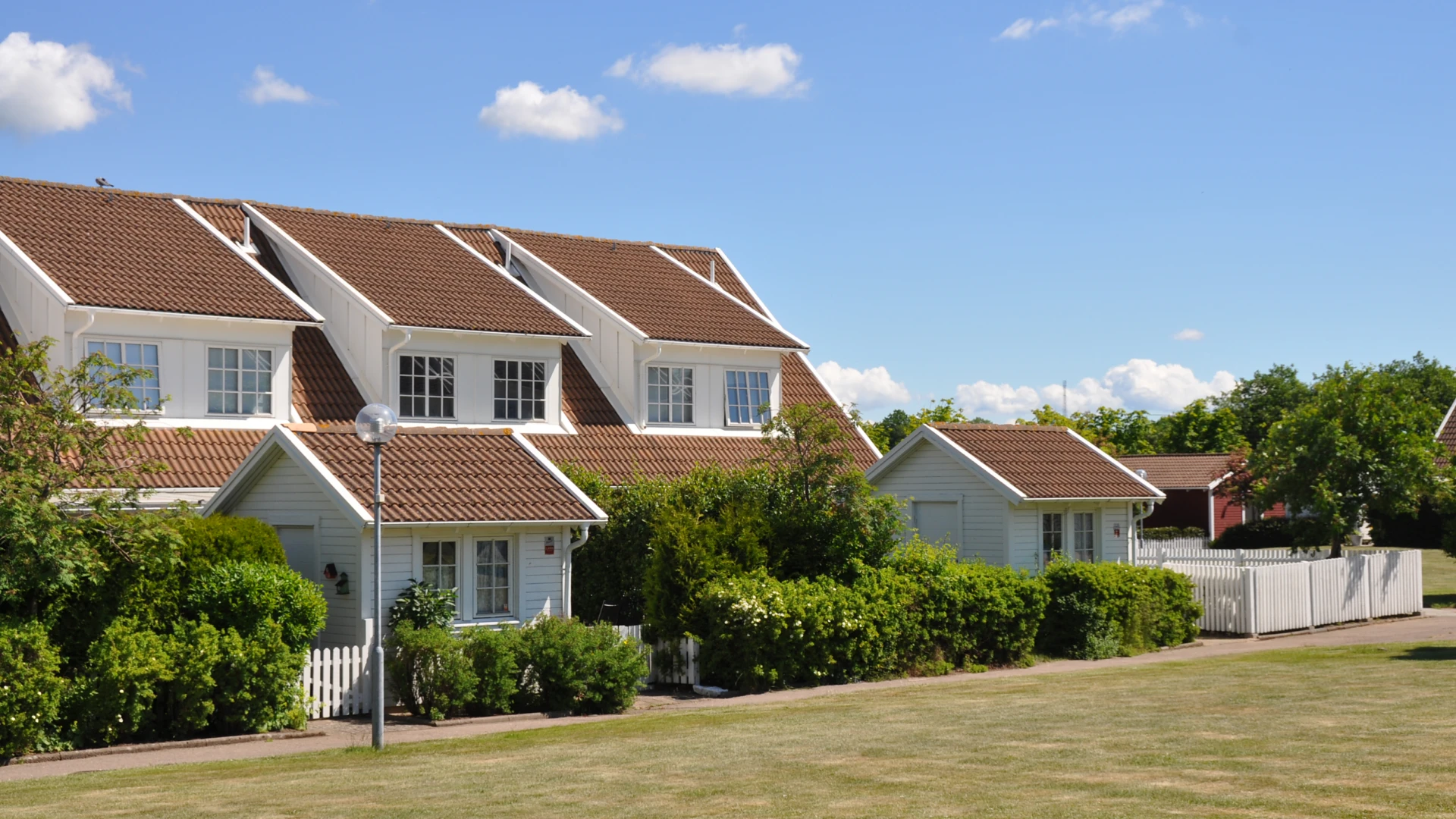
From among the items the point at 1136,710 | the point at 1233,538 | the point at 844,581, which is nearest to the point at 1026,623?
the point at 844,581

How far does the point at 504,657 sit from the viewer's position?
64.3 feet

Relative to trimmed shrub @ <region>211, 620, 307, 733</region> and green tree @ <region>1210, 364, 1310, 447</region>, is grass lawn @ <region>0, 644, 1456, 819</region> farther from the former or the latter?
green tree @ <region>1210, 364, 1310, 447</region>

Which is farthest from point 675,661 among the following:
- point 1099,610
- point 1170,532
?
point 1170,532

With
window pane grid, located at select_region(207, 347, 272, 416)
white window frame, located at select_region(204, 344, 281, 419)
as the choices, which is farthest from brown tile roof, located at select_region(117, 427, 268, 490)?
window pane grid, located at select_region(207, 347, 272, 416)

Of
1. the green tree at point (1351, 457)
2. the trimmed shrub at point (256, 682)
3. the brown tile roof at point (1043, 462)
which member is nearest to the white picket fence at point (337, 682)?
the trimmed shrub at point (256, 682)

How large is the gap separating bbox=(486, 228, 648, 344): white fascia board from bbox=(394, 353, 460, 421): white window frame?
3984mm

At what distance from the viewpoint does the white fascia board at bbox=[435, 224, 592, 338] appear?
3164 cm

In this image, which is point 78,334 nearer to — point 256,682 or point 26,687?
point 256,682

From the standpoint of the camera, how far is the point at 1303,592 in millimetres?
31750

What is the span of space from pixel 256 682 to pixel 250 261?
12.9 m

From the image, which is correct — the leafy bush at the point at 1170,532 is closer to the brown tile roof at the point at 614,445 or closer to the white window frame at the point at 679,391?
the brown tile roof at the point at 614,445

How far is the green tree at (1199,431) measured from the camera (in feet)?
311

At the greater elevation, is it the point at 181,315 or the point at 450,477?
the point at 181,315

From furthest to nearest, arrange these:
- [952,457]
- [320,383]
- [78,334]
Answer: [952,457]
[320,383]
[78,334]
